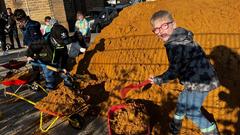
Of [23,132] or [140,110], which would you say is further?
[23,132]

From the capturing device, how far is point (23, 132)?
253 inches

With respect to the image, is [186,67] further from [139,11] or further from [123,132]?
[139,11]

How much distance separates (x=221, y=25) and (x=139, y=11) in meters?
2.48

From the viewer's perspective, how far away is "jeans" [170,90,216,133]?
14.3ft

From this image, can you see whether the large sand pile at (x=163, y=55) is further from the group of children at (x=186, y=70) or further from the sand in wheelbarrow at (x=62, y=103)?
the group of children at (x=186, y=70)

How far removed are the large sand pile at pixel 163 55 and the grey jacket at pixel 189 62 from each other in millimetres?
1271

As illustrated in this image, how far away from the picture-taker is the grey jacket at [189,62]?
4172mm

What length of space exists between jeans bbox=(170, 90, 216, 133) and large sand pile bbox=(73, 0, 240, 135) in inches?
36.6

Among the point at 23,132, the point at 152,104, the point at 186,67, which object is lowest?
the point at 23,132

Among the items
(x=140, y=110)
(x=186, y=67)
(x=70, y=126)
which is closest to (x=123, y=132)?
(x=140, y=110)

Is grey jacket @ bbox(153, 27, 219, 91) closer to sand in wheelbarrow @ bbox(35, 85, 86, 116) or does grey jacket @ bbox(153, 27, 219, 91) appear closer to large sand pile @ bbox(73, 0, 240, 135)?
large sand pile @ bbox(73, 0, 240, 135)

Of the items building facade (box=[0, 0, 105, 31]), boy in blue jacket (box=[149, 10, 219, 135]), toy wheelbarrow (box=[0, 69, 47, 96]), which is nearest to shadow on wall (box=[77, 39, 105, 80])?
toy wheelbarrow (box=[0, 69, 47, 96])

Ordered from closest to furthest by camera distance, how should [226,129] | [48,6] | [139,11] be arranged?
[226,129] < [139,11] < [48,6]

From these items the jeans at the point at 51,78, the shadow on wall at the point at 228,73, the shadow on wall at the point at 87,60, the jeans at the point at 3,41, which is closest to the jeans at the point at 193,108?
the shadow on wall at the point at 228,73
